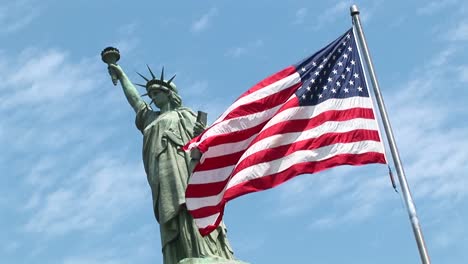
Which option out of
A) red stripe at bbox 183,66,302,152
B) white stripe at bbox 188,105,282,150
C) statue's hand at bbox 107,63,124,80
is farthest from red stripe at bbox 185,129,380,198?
statue's hand at bbox 107,63,124,80

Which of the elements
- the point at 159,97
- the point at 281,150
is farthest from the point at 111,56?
the point at 281,150

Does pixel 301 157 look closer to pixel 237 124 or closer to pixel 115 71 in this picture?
pixel 237 124

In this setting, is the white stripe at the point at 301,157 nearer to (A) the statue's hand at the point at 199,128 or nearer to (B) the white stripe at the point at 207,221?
(B) the white stripe at the point at 207,221

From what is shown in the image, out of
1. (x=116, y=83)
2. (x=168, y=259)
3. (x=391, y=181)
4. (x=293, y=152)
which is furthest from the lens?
(x=116, y=83)

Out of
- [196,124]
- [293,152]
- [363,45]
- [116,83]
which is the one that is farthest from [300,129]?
[116,83]

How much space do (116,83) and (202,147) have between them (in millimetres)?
5788

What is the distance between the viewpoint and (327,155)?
15.0 metres

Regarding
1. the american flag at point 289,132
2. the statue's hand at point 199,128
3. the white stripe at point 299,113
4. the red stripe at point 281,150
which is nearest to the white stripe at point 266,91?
the american flag at point 289,132

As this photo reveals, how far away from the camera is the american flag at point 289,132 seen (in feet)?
49.4

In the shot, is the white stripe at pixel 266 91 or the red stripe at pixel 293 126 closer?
the red stripe at pixel 293 126

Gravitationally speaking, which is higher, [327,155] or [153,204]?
[153,204]

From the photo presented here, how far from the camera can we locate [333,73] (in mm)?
15562

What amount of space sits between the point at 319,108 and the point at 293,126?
0.39m

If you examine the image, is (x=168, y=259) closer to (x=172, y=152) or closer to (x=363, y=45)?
(x=172, y=152)
